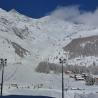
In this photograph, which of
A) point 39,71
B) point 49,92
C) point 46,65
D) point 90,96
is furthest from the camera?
point 46,65

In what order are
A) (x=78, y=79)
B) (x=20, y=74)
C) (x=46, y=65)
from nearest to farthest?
(x=78, y=79)
(x=20, y=74)
(x=46, y=65)

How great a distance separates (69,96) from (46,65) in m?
135

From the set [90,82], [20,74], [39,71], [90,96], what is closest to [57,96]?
[90,96]

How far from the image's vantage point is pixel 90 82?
342 ft

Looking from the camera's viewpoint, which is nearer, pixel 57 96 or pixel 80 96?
pixel 80 96

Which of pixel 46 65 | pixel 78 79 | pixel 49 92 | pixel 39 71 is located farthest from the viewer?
pixel 46 65

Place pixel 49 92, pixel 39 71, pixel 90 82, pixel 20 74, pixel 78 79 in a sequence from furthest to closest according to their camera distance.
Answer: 1. pixel 39 71
2. pixel 20 74
3. pixel 78 79
4. pixel 90 82
5. pixel 49 92

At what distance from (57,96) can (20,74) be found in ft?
334

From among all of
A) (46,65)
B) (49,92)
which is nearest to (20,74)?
(46,65)

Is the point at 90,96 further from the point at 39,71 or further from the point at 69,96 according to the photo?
the point at 39,71

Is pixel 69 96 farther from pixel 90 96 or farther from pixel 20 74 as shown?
pixel 20 74

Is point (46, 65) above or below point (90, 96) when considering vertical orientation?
above

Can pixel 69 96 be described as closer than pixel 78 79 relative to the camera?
Yes

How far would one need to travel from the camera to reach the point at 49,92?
63000mm
